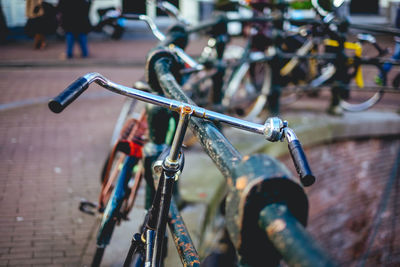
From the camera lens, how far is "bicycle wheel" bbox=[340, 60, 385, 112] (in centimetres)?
474

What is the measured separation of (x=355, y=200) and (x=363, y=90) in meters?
Result: 1.44

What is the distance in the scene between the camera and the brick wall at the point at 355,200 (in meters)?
4.38

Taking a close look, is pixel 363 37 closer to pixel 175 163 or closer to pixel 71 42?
pixel 175 163

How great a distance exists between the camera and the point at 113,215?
193 cm

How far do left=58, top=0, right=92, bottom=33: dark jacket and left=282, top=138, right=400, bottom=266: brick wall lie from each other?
8.63 ft

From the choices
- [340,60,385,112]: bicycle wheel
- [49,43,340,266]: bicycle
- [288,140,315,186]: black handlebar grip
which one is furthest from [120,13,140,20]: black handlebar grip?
[340,60,385,112]: bicycle wheel

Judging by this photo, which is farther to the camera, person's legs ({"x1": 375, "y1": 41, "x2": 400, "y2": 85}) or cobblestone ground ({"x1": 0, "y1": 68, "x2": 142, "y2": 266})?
person's legs ({"x1": 375, "y1": 41, "x2": 400, "y2": 85})

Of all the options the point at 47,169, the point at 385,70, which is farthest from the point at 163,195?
the point at 385,70

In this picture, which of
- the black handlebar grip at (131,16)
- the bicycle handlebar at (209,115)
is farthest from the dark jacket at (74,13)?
the bicycle handlebar at (209,115)

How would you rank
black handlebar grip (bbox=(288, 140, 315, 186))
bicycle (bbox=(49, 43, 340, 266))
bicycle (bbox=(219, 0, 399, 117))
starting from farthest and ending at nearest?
bicycle (bbox=(219, 0, 399, 117)) < black handlebar grip (bbox=(288, 140, 315, 186)) < bicycle (bbox=(49, 43, 340, 266))

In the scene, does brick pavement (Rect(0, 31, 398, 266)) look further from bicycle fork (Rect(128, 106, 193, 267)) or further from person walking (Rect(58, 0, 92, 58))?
person walking (Rect(58, 0, 92, 58))

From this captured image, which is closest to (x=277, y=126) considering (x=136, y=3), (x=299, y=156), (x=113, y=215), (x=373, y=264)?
(x=299, y=156)

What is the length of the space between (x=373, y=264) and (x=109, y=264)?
3.79 meters

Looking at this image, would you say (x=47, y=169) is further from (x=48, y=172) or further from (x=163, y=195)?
(x=163, y=195)
